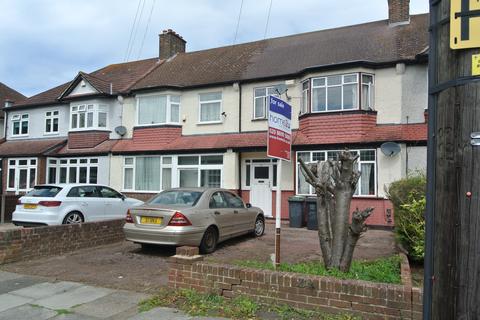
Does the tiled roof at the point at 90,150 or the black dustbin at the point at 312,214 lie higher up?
the tiled roof at the point at 90,150

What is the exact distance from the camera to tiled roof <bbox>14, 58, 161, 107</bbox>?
22109 millimetres

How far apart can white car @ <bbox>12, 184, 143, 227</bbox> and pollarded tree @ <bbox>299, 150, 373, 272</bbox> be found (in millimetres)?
8037

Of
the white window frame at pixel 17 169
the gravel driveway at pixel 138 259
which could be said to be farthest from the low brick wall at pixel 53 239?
the white window frame at pixel 17 169

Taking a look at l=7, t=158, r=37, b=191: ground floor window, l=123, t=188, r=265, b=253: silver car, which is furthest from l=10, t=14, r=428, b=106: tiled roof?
l=123, t=188, r=265, b=253: silver car

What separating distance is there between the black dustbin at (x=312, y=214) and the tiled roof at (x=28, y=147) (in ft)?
50.0

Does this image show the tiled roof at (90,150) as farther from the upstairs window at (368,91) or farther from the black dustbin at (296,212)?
the upstairs window at (368,91)

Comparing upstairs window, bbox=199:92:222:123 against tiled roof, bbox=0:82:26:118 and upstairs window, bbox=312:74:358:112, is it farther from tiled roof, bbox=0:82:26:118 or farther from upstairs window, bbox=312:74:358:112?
tiled roof, bbox=0:82:26:118

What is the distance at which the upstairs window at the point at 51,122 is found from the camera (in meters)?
23.8

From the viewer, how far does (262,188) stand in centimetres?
1734

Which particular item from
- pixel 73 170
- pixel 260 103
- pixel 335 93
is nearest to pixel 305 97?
pixel 335 93

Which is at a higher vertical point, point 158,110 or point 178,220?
point 158,110

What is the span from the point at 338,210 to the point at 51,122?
22.3 m

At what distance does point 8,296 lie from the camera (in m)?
6.27

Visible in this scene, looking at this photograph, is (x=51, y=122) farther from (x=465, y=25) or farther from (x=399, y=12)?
(x=465, y=25)
